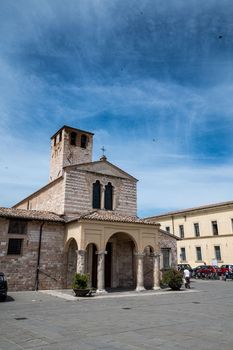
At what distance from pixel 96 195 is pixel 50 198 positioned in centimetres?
403

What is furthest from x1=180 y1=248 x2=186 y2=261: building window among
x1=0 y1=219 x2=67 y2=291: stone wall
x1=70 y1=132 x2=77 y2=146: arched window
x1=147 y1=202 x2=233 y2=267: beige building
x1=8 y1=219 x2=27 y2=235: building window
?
x1=8 y1=219 x2=27 y2=235: building window

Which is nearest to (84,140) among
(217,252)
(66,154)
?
(66,154)

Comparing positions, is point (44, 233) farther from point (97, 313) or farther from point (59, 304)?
point (97, 313)

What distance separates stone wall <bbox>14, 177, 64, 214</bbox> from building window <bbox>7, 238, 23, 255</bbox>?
3.89 metres

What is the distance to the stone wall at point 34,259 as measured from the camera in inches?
749

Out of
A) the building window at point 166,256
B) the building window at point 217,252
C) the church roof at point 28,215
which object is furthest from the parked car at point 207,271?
the church roof at point 28,215

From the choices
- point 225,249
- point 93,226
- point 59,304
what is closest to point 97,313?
point 59,304

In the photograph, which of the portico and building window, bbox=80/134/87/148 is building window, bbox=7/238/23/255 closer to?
the portico

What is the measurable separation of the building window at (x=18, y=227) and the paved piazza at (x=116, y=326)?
6.22 meters

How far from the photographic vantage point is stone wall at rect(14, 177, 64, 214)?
23.0m

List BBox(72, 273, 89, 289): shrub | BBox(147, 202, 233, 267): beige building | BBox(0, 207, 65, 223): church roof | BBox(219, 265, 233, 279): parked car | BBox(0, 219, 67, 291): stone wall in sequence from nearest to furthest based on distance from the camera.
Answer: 1. BBox(72, 273, 89, 289): shrub
2. BBox(0, 219, 67, 291): stone wall
3. BBox(0, 207, 65, 223): church roof
4. BBox(219, 265, 233, 279): parked car
5. BBox(147, 202, 233, 267): beige building

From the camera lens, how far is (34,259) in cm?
1992

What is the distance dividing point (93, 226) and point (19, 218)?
194 inches

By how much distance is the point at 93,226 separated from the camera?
1928 centimetres
